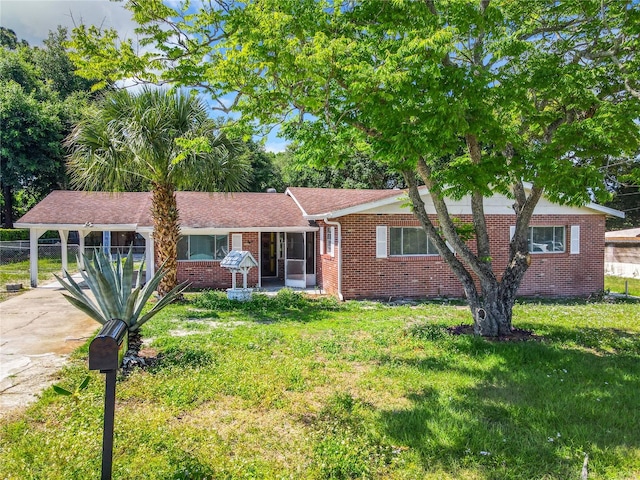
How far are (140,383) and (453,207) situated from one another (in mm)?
11220

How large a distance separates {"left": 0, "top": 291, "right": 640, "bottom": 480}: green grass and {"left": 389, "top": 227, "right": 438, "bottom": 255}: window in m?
5.44

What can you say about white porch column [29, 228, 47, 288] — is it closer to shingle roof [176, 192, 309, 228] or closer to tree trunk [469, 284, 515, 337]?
shingle roof [176, 192, 309, 228]

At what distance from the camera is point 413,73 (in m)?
6.02

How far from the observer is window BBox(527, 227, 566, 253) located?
14766mm

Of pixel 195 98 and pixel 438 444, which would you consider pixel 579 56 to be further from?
pixel 195 98

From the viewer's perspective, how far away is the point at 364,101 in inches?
243

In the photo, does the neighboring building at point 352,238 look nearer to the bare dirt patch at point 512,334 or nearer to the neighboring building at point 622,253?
the bare dirt patch at point 512,334

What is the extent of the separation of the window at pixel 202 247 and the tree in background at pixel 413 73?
8709 millimetres

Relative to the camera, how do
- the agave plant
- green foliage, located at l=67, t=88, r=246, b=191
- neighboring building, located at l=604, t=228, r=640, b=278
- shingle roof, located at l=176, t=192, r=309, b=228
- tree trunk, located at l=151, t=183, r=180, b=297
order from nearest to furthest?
the agave plant < green foliage, located at l=67, t=88, r=246, b=191 < tree trunk, located at l=151, t=183, r=180, b=297 < shingle roof, located at l=176, t=192, r=309, b=228 < neighboring building, located at l=604, t=228, r=640, b=278

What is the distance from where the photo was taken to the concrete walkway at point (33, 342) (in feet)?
18.5

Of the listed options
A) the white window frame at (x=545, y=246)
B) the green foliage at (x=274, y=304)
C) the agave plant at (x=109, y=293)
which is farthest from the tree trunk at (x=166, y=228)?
the white window frame at (x=545, y=246)

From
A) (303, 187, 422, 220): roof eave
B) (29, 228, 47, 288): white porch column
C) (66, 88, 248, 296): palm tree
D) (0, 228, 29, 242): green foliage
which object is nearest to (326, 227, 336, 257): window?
(303, 187, 422, 220): roof eave

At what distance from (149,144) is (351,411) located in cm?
799

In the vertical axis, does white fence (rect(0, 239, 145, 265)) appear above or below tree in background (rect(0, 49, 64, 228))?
below
